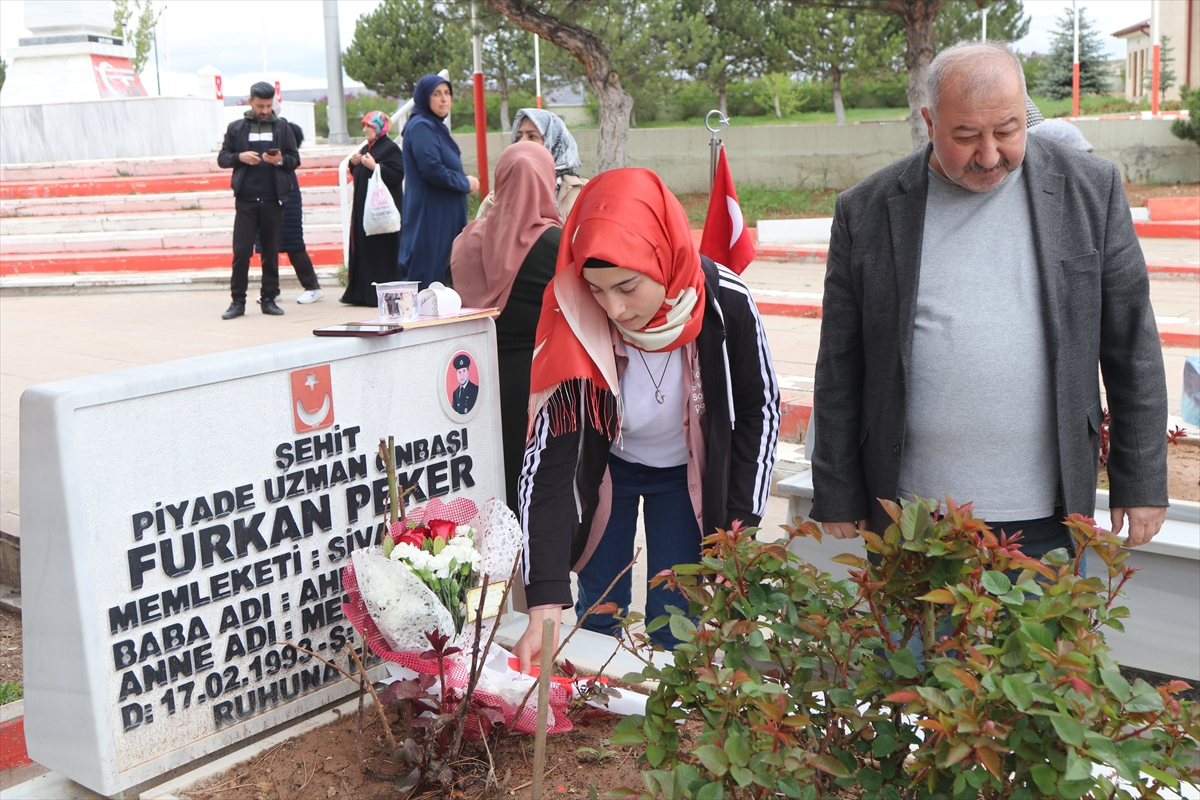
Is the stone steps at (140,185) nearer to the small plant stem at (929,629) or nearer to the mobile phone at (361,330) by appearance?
the mobile phone at (361,330)

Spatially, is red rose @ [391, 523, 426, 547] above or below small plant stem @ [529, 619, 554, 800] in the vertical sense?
above

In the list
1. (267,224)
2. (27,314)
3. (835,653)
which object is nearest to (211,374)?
(835,653)

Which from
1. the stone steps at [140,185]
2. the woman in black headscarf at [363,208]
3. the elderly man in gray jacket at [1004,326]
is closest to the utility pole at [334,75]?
the stone steps at [140,185]

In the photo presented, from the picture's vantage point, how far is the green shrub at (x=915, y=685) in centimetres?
119

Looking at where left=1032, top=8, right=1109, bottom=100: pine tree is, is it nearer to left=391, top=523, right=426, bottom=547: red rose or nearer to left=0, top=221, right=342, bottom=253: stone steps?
left=0, top=221, right=342, bottom=253: stone steps

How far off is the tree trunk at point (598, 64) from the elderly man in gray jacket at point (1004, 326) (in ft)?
42.6

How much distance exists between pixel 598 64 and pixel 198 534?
13.8 m

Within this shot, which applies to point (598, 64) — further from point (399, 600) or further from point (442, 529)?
point (399, 600)

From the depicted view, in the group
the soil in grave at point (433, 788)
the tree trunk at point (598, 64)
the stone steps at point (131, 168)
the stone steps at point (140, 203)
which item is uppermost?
the tree trunk at point (598, 64)

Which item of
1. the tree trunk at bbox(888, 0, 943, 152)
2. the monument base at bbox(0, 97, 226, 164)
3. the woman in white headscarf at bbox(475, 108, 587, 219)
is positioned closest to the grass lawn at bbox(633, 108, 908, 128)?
the monument base at bbox(0, 97, 226, 164)

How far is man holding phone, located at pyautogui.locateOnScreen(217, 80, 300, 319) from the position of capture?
9.38m

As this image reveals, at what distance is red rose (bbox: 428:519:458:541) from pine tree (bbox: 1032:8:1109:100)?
37.0 m

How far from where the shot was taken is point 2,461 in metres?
5.93

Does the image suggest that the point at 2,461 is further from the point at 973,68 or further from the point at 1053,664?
the point at 1053,664
